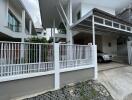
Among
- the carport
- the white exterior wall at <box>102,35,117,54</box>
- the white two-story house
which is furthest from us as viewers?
the white exterior wall at <box>102,35,117,54</box>

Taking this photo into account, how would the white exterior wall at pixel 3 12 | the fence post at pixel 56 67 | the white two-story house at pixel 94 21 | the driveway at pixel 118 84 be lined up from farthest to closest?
the white exterior wall at pixel 3 12 → the white two-story house at pixel 94 21 → the driveway at pixel 118 84 → the fence post at pixel 56 67

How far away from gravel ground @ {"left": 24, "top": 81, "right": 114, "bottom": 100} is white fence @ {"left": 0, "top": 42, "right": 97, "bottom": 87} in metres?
0.73

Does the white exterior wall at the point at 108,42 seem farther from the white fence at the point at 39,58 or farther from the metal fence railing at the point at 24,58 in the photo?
the metal fence railing at the point at 24,58

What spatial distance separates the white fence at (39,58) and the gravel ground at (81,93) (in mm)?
731

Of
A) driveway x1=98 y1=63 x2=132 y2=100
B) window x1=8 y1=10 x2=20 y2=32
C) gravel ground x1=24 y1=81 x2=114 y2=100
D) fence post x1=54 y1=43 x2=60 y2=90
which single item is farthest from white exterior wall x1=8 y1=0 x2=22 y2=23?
driveway x1=98 y1=63 x2=132 y2=100

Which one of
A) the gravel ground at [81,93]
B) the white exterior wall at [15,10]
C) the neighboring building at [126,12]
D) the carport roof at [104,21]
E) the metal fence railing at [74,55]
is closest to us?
the gravel ground at [81,93]

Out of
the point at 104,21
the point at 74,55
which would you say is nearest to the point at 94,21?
the point at 104,21

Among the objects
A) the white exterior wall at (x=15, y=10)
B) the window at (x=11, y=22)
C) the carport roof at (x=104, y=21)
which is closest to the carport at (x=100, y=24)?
the carport roof at (x=104, y=21)

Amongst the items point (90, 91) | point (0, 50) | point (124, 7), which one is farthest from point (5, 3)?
point (124, 7)

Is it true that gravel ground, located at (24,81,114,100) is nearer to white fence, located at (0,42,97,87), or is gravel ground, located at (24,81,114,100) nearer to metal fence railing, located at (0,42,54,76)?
white fence, located at (0,42,97,87)

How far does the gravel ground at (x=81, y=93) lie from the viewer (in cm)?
513

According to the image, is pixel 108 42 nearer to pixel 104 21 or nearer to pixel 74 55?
pixel 104 21

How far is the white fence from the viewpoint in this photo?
4387 mm

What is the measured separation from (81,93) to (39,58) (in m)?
2.41
